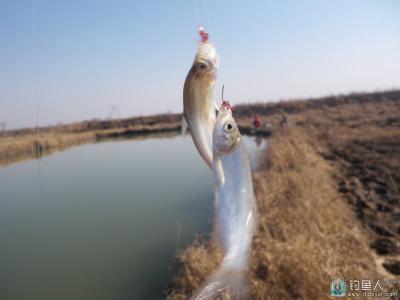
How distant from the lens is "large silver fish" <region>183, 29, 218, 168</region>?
1314 mm

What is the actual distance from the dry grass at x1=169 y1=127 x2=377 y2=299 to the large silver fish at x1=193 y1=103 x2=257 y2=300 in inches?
111

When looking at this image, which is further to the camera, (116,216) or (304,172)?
(116,216)

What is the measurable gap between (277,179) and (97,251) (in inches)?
188

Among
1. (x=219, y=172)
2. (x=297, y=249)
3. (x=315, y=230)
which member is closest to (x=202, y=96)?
(x=219, y=172)

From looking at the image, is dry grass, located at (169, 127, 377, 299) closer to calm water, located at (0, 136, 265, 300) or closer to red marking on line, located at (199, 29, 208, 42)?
calm water, located at (0, 136, 265, 300)

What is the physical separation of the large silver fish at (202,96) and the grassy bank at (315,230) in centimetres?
320

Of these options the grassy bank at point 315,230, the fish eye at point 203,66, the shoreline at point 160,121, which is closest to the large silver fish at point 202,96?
the fish eye at point 203,66

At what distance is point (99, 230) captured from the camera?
9.47 metres

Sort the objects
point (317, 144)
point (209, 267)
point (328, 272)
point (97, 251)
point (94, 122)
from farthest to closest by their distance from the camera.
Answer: point (94, 122) < point (317, 144) < point (97, 251) < point (209, 267) < point (328, 272)

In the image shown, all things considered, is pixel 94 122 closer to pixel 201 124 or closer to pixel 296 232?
pixel 296 232

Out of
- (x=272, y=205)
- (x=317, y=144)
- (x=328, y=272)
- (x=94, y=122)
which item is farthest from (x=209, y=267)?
(x=94, y=122)

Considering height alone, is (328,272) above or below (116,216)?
above

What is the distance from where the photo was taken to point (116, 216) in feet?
34.2

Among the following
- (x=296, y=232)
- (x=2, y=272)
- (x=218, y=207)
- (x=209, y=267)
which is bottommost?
(x=2, y=272)
